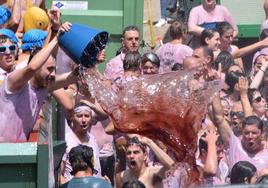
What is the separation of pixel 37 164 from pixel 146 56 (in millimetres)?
3925

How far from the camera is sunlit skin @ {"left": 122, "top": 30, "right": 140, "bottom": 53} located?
371 inches

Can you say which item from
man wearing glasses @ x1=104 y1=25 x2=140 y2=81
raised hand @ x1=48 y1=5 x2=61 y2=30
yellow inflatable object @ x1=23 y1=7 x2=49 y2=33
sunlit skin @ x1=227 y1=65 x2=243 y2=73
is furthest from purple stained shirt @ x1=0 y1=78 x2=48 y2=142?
sunlit skin @ x1=227 y1=65 x2=243 y2=73

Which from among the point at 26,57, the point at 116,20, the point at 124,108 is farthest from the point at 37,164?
the point at 116,20

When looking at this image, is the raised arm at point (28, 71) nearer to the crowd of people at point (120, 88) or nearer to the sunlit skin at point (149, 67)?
the crowd of people at point (120, 88)

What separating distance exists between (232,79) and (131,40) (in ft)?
3.60

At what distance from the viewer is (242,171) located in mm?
7801

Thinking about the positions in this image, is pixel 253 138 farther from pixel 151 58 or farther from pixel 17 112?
pixel 17 112

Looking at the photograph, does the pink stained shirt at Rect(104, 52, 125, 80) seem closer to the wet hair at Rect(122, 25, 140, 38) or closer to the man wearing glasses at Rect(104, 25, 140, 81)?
the man wearing glasses at Rect(104, 25, 140, 81)

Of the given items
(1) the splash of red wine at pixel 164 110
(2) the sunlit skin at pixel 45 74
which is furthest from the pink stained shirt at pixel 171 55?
(2) the sunlit skin at pixel 45 74

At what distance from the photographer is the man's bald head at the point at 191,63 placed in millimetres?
8680

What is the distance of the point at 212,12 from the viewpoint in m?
10.8

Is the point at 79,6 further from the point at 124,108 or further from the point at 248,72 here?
the point at 124,108

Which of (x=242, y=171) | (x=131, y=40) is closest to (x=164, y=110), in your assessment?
(x=242, y=171)

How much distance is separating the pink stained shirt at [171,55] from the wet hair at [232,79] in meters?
0.49
